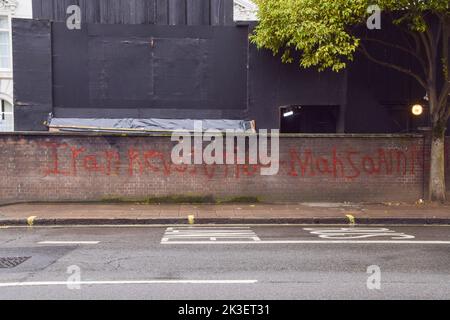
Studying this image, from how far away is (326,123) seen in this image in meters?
18.8

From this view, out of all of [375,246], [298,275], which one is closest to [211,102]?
[375,246]

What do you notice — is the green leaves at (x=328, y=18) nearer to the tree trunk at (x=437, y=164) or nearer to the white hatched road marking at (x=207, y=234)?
the tree trunk at (x=437, y=164)

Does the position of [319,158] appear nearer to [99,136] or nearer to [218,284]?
[99,136]

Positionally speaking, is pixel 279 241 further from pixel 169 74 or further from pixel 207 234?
pixel 169 74

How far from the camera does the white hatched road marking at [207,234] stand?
995cm

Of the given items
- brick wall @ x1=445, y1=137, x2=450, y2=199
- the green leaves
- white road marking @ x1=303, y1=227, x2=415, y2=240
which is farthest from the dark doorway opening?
white road marking @ x1=303, y1=227, x2=415, y2=240

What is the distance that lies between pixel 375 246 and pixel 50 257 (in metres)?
6.07

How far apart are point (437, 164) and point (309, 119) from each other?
5.94 meters

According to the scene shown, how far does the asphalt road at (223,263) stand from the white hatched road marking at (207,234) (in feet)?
0.07

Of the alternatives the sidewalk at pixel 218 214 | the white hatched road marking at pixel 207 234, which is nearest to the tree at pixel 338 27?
the sidewalk at pixel 218 214

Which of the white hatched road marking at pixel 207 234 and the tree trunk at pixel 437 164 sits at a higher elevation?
the tree trunk at pixel 437 164

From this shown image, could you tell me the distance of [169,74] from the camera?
1772 cm

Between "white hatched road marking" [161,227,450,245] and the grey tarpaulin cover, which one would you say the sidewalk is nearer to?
"white hatched road marking" [161,227,450,245]

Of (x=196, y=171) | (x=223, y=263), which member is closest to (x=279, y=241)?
(x=223, y=263)
